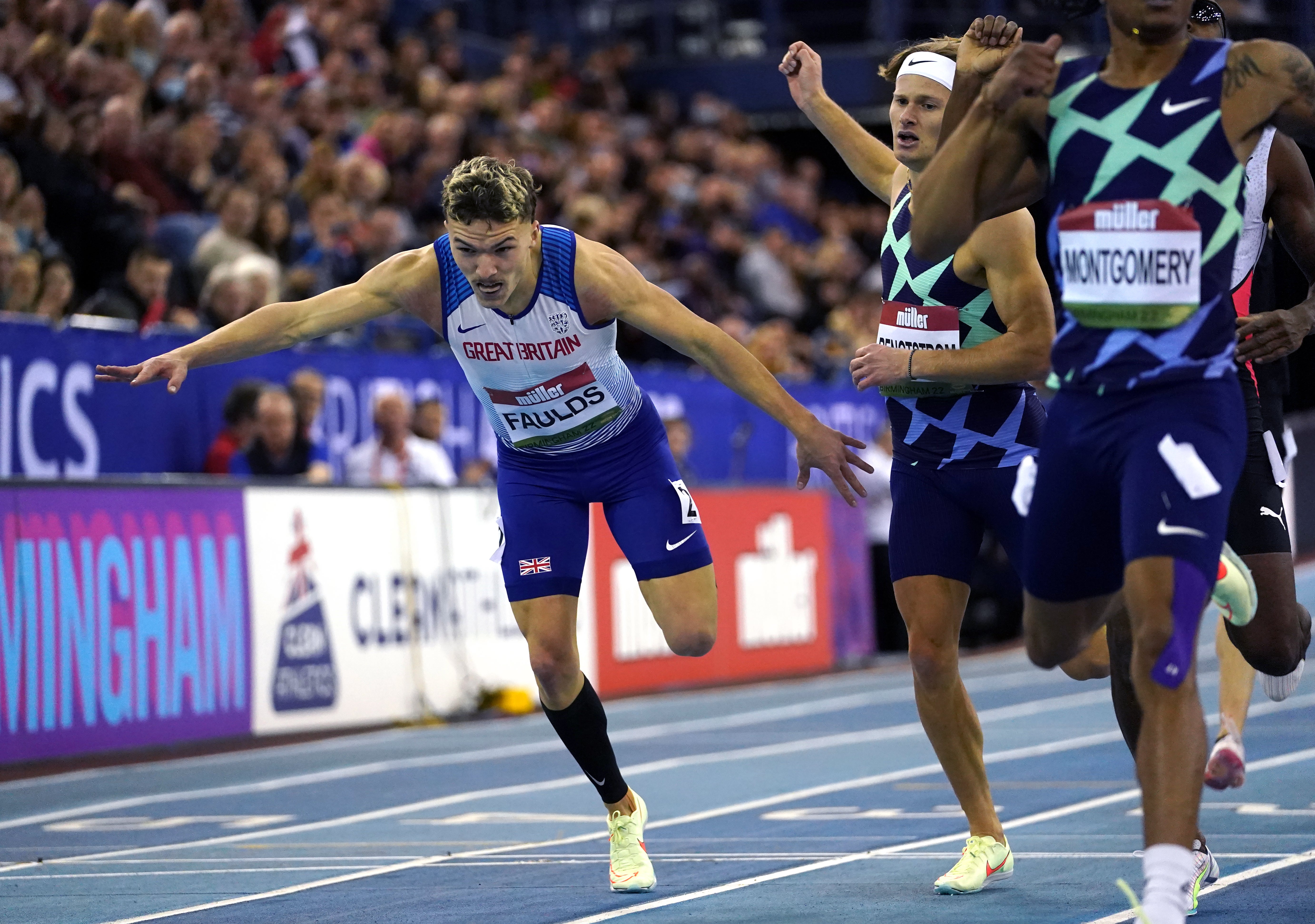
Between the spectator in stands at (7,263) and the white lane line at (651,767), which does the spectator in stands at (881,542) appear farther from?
the spectator in stands at (7,263)

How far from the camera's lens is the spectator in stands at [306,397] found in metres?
12.6

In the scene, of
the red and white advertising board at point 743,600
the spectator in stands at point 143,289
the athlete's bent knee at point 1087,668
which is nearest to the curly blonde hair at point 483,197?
the athlete's bent knee at point 1087,668

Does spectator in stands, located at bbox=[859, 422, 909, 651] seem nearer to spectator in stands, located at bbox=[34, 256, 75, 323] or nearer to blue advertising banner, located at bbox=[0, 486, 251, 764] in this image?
blue advertising banner, located at bbox=[0, 486, 251, 764]

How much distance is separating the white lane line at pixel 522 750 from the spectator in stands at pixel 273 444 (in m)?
2.31

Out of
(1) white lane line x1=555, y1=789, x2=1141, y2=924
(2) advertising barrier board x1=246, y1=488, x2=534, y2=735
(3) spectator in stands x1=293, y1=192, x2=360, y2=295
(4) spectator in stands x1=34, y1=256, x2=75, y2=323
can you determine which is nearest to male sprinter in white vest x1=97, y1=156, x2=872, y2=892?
(1) white lane line x1=555, y1=789, x2=1141, y2=924

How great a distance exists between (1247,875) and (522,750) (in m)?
6.13

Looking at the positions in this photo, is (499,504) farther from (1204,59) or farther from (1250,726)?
(1250,726)

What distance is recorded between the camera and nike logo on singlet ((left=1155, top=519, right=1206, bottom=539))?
435cm

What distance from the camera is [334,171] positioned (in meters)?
15.4

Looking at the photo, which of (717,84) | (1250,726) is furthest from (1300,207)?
(717,84)

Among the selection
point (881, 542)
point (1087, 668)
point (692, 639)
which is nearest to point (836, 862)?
point (692, 639)

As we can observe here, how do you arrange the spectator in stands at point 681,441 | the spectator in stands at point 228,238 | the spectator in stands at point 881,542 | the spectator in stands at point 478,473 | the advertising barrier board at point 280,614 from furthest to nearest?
the spectator in stands at point 881,542, the spectator in stands at point 681,441, the spectator in stands at point 478,473, the spectator in stands at point 228,238, the advertising barrier board at point 280,614

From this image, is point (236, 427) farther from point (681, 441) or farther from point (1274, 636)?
point (1274, 636)

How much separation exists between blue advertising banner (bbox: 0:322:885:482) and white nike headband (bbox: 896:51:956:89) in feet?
18.3
